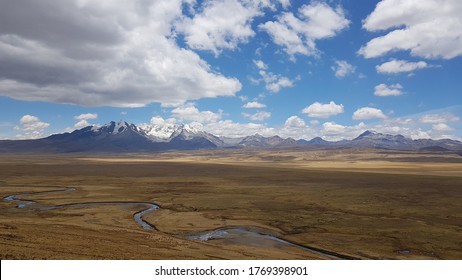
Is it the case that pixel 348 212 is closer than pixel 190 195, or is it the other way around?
pixel 348 212

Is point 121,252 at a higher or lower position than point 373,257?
higher

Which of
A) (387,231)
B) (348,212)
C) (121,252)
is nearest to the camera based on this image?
(121,252)

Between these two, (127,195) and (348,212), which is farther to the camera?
(127,195)

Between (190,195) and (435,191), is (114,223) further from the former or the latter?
(435,191)

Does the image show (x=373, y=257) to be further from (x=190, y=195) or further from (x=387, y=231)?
(x=190, y=195)

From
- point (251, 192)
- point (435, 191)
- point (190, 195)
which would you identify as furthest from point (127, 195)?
point (435, 191)

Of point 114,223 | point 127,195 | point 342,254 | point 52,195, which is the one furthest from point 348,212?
point 52,195
